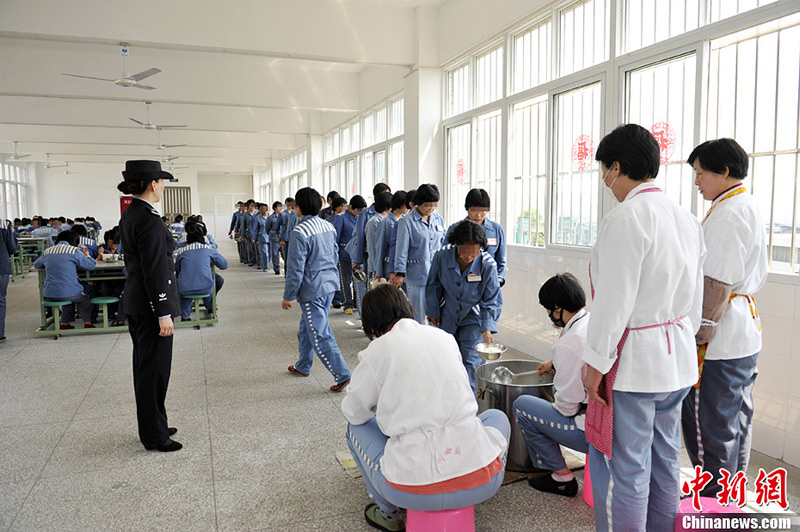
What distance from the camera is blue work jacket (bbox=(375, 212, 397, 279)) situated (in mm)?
5023

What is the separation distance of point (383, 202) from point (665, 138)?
2.81 meters

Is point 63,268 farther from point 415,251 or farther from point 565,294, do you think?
point 565,294

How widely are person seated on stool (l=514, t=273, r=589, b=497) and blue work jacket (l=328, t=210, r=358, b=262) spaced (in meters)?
4.82

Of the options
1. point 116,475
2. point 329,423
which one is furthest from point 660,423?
point 116,475

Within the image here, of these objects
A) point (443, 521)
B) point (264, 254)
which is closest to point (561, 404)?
point (443, 521)

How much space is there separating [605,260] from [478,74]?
5.10 meters

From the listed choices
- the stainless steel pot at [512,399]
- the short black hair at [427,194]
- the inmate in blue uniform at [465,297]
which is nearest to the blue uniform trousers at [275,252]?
the short black hair at [427,194]

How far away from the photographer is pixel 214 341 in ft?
18.5

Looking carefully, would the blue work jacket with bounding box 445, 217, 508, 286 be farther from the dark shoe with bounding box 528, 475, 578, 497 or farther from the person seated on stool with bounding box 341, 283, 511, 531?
the person seated on stool with bounding box 341, 283, 511, 531

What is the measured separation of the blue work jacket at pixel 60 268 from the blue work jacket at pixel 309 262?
10.1 ft

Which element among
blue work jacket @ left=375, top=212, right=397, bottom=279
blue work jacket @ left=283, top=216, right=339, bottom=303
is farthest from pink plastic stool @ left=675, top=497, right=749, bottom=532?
Answer: blue work jacket @ left=375, top=212, right=397, bottom=279

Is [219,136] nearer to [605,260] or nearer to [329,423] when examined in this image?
[329,423]

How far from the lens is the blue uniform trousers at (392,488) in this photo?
1.89 m

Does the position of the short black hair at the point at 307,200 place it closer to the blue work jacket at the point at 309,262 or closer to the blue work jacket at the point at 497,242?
the blue work jacket at the point at 309,262
